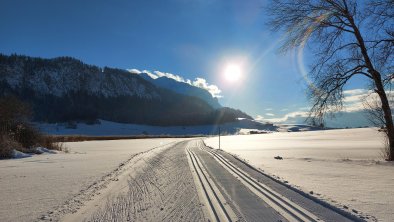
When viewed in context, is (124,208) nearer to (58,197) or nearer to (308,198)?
(58,197)

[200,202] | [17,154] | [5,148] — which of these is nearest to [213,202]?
[200,202]

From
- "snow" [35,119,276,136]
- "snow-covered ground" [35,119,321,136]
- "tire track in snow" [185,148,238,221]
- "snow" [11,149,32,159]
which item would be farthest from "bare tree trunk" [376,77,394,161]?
"snow" [35,119,276,136]

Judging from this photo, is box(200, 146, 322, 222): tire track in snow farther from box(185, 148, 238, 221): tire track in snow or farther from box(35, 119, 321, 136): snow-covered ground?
box(35, 119, 321, 136): snow-covered ground

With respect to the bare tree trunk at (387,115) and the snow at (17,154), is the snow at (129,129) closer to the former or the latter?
the snow at (17,154)

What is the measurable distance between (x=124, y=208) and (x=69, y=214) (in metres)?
1.06

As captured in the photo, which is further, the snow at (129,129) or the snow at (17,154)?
the snow at (129,129)

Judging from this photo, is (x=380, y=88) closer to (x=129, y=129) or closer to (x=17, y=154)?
(x=17, y=154)

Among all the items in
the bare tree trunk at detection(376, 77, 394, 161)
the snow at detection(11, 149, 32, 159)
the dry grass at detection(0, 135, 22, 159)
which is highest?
the bare tree trunk at detection(376, 77, 394, 161)

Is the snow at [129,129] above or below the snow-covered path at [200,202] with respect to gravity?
above

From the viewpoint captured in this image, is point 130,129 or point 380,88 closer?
point 380,88

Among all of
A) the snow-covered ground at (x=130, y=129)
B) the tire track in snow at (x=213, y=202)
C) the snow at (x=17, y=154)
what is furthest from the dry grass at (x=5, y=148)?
the snow-covered ground at (x=130, y=129)

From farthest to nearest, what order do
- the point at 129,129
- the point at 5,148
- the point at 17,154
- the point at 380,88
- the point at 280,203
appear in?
the point at 129,129, the point at 17,154, the point at 5,148, the point at 380,88, the point at 280,203

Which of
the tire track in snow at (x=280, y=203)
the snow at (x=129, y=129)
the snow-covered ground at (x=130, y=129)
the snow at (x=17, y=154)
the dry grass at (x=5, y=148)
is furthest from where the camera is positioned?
the snow-covered ground at (x=130, y=129)

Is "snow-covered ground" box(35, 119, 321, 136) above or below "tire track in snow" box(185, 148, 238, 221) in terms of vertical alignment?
above
